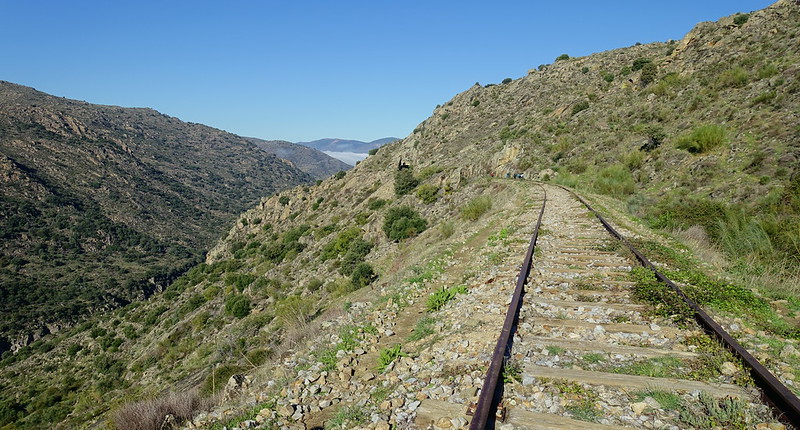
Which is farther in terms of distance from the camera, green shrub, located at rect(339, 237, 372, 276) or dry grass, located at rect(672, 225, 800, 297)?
green shrub, located at rect(339, 237, 372, 276)

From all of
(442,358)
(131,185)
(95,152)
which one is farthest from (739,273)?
(95,152)

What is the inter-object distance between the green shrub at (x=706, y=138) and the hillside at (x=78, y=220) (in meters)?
118

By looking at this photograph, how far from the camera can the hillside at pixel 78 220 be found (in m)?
92.5

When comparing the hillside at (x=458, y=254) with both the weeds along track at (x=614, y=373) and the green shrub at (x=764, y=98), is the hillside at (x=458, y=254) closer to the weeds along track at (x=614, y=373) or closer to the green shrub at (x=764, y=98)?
the weeds along track at (x=614, y=373)

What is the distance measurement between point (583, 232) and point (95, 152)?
19390cm

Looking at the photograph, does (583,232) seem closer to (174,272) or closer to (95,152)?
(174,272)

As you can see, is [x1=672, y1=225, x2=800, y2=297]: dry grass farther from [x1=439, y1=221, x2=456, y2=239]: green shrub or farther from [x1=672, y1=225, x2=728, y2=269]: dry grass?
[x1=439, y1=221, x2=456, y2=239]: green shrub

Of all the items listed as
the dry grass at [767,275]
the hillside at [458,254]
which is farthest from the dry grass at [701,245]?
the hillside at [458,254]

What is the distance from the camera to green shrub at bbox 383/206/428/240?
30.2 meters

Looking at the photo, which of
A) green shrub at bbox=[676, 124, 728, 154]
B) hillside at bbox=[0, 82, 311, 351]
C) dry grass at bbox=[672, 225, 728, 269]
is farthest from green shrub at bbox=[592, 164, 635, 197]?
hillside at bbox=[0, 82, 311, 351]

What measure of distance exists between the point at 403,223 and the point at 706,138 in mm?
21446

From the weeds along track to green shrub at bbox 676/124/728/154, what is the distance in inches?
872

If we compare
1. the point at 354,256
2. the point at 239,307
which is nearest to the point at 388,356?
the point at 354,256

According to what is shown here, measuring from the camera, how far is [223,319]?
43156 mm
